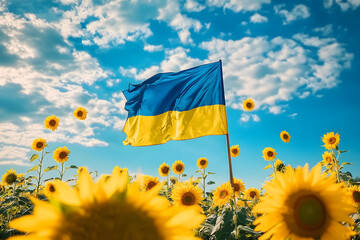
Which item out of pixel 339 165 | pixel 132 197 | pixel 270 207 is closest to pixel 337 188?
pixel 270 207

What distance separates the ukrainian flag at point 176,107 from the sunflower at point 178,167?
165cm

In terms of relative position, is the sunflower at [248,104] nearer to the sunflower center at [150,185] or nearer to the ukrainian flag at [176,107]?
the ukrainian flag at [176,107]

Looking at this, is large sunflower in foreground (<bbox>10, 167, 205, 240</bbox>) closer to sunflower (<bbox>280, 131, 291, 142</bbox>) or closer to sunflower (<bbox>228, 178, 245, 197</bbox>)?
sunflower (<bbox>228, 178, 245, 197</bbox>)

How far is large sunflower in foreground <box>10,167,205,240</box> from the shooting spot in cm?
71

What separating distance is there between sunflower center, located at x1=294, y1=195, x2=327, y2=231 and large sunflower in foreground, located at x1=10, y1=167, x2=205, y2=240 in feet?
3.05

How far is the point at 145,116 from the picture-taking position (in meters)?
8.50

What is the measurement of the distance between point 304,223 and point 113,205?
1.19m

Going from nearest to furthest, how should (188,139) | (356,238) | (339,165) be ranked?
(356,238)
(339,165)
(188,139)

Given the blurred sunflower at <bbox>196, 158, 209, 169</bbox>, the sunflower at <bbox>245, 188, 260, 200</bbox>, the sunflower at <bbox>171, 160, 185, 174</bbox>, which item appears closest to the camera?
the sunflower at <bbox>245, 188, 260, 200</bbox>

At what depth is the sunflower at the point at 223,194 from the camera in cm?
498

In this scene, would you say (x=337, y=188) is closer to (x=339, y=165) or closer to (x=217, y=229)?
(x=217, y=229)

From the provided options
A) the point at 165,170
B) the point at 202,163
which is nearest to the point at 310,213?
the point at 202,163

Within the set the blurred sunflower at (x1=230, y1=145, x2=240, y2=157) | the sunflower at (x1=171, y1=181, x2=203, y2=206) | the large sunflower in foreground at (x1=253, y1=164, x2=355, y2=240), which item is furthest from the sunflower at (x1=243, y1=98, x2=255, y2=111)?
the large sunflower in foreground at (x1=253, y1=164, x2=355, y2=240)

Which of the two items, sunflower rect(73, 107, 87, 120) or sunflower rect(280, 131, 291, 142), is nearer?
sunflower rect(280, 131, 291, 142)
